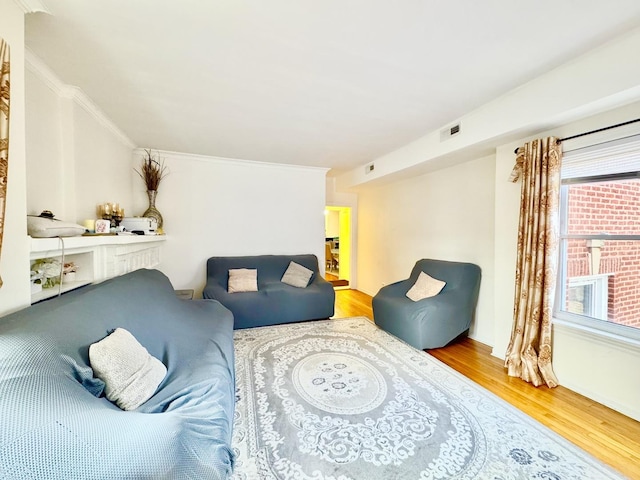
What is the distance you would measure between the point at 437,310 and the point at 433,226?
151 cm

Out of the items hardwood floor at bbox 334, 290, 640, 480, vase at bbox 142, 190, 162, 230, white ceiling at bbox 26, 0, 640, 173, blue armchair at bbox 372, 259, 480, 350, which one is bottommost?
hardwood floor at bbox 334, 290, 640, 480

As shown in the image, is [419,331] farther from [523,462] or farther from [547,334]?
[523,462]

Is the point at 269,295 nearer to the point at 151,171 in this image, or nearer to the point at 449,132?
the point at 151,171

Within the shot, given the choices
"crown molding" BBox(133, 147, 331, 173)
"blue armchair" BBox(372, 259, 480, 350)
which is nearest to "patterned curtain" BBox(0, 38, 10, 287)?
"crown molding" BBox(133, 147, 331, 173)

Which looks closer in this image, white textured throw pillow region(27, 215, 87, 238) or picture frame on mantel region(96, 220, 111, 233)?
white textured throw pillow region(27, 215, 87, 238)

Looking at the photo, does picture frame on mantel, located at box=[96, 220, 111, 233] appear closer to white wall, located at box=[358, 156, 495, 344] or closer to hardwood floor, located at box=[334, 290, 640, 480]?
hardwood floor, located at box=[334, 290, 640, 480]

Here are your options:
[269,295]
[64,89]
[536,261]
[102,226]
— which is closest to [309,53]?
[64,89]

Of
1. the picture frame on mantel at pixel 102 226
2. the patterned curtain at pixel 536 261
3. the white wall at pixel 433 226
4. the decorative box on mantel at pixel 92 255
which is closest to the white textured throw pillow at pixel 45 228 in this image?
the decorative box on mantel at pixel 92 255

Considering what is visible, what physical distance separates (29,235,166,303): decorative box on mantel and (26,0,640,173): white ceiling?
1.29 meters

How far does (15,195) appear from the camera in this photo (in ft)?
4.25

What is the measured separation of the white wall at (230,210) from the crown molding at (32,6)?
112 inches

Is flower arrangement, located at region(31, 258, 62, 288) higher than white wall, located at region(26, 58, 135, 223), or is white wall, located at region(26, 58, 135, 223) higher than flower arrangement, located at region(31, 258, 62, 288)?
white wall, located at region(26, 58, 135, 223)

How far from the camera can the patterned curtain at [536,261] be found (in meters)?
2.30

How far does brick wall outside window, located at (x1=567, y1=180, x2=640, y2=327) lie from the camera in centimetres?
200
